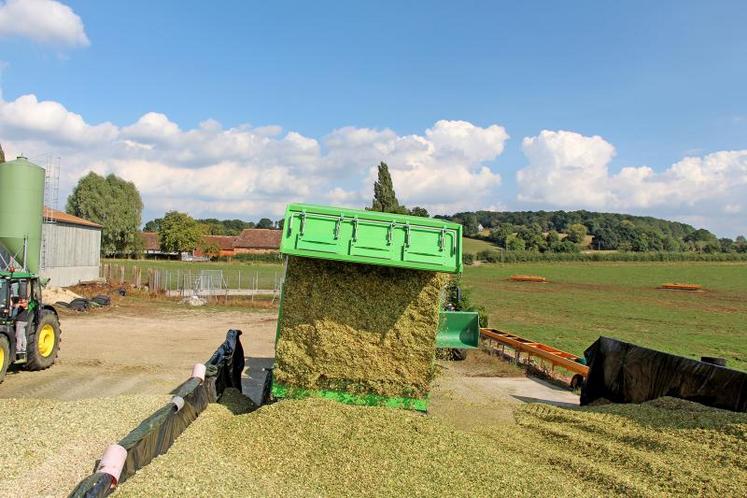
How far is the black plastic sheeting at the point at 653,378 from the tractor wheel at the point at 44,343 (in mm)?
9909

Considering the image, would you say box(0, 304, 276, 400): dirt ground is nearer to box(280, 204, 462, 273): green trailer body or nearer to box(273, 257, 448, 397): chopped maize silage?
box(273, 257, 448, 397): chopped maize silage

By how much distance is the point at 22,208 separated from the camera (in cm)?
1336

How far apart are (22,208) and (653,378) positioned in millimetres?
12902

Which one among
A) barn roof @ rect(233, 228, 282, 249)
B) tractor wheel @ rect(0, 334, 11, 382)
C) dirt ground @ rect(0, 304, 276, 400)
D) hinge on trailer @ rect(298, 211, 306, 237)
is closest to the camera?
hinge on trailer @ rect(298, 211, 306, 237)

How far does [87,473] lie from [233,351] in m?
3.93

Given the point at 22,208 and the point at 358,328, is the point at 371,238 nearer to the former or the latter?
the point at 358,328

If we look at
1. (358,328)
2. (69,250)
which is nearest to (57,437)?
(358,328)

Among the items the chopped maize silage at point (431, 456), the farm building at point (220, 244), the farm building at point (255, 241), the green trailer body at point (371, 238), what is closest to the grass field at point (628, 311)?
the chopped maize silage at point (431, 456)

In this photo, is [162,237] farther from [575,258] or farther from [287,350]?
[287,350]

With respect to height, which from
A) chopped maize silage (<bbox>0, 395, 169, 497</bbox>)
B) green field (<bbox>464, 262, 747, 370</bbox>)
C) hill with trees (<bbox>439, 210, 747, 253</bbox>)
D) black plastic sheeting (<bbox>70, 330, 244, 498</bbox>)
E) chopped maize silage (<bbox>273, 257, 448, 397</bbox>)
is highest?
hill with trees (<bbox>439, 210, 747, 253</bbox>)

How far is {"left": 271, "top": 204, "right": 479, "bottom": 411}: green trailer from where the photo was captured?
7.04 m

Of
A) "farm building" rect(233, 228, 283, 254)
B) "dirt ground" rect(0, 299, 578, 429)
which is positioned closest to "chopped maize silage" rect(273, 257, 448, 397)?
"dirt ground" rect(0, 299, 578, 429)

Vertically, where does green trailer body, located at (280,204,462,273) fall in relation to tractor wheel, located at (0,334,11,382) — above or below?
above

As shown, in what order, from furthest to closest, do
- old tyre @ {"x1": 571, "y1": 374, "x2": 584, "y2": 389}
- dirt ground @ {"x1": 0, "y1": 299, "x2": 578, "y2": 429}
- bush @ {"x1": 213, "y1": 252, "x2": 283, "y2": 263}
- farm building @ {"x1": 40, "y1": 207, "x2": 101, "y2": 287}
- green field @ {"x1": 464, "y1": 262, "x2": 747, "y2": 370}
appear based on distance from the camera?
bush @ {"x1": 213, "y1": 252, "x2": 283, "y2": 263}, farm building @ {"x1": 40, "y1": 207, "x2": 101, "y2": 287}, green field @ {"x1": 464, "y1": 262, "x2": 747, "y2": 370}, old tyre @ {"x1": 571, "y1": 374, "x2": 584, "y2": 389}, dirt ground @ {"x1": 0, "y1": 299, "x2": 578, "y2": 429}
